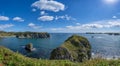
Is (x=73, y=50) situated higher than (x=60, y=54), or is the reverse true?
(x=73, y=50)

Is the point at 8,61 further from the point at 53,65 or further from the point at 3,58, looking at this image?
the point at 53,65

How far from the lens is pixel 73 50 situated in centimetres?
5012

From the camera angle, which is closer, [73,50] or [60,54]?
[60,54]

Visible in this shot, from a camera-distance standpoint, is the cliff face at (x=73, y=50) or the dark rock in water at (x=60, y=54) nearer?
the dark rock in water at (x=60, y=54)

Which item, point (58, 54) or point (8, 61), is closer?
point (8, 61)

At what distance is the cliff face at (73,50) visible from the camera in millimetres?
43734

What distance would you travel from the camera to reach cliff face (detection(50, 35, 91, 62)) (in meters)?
43.7

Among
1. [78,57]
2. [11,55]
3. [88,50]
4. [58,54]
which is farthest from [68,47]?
[11,55]

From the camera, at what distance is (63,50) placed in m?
45.6

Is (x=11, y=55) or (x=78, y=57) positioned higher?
(x=11, y=55)

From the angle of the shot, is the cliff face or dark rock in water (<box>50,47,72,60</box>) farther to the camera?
the cliff face

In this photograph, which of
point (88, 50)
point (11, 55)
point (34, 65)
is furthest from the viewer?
point (88, 50)

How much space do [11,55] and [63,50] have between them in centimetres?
3200

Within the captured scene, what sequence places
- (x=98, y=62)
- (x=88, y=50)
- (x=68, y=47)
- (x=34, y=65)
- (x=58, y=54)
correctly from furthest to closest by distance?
(x=88, y=50) → (x=68, y=47) → (x=58, y=54) → (x=98, y=62) → (x=34, y=65)
